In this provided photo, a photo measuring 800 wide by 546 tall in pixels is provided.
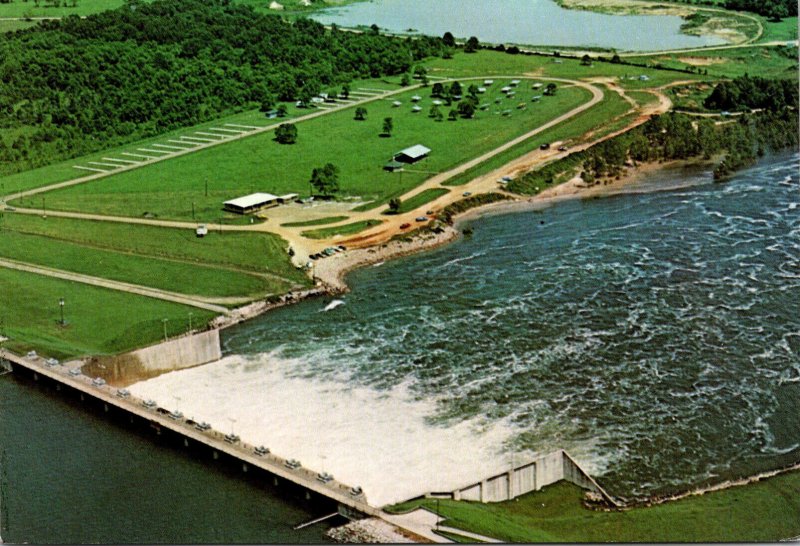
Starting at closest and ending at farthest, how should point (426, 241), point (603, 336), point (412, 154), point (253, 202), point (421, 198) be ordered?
point (603, 336) → point (426, 241) → point (253, 202) → point (421, 198) → point (412, 154)

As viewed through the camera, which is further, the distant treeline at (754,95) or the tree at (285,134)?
the distant treeline at (754,95)

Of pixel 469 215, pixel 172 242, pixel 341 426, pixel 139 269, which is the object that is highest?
pixel 172 242

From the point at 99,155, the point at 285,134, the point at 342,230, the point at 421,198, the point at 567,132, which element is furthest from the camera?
the point at 567,132

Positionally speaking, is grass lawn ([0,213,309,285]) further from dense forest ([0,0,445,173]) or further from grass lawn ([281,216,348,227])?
dense forest ([0,0,445,173])

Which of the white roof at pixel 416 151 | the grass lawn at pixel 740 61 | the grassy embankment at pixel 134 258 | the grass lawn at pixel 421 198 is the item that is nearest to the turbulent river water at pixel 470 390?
the grassy embankment at pixel 134 258

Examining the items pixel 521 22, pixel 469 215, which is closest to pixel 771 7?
pixel 521 22

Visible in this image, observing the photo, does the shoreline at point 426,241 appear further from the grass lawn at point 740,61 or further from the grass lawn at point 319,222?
the grass lawn at point 740,61

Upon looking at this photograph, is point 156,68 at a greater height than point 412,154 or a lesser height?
greater

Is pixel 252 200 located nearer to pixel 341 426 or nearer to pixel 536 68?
pixel 341 426
